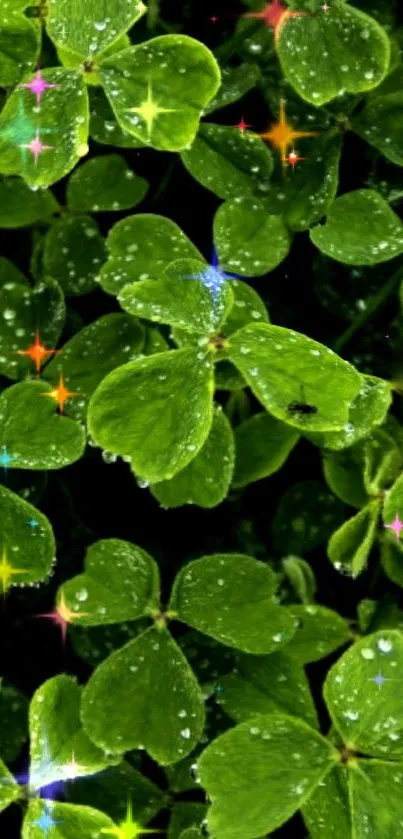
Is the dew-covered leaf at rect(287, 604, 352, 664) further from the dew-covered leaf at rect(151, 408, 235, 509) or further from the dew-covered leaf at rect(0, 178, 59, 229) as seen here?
the dew-covered leaf at rect(0, 178, 59, 229)

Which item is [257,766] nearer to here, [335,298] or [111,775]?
[111,775]

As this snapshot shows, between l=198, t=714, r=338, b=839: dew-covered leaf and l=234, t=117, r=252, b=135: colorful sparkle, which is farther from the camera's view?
l=234, t=117, r=252, b=135: colorful sparkle

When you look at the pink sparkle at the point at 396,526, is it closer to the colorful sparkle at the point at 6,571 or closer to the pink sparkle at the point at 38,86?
the colorful sparkle at the point at 6,571

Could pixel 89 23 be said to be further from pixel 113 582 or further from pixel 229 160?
pixel 113 582

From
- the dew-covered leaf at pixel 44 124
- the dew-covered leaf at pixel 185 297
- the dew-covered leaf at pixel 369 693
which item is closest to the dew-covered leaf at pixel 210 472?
the dew-covered leaf at pixel 185 297

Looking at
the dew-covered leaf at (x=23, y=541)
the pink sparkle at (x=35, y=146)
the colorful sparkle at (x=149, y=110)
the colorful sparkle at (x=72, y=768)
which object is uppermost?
the colorful sparkle at (x=149, y=110)

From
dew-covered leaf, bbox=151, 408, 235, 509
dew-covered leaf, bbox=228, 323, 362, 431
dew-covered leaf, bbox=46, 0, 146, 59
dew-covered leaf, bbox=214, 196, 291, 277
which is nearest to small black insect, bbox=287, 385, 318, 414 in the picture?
dew-covered leaf, bbox=228, 323, 362, 431
